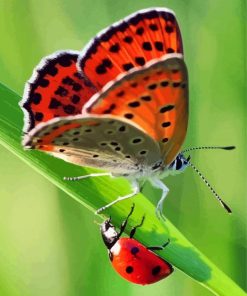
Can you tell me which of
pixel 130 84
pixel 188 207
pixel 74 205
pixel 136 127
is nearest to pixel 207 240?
pixel 188 207

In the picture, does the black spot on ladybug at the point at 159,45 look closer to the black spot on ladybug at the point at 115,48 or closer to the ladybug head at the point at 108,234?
the black spot on ladybug at the point at 115,48

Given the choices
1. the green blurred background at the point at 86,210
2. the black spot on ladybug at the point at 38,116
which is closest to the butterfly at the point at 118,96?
the black spot on ladybug at the point at 38,116

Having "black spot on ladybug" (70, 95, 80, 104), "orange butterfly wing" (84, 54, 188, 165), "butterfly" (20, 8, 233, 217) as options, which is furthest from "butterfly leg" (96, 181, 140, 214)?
"black spot on ladybug" (70, 95, 80, 104)

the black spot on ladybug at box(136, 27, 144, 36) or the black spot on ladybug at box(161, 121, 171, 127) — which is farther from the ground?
the black spot on ladybug at box(136, 27, 144, 36)

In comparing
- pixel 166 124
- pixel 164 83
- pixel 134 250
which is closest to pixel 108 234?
pixel 134 250

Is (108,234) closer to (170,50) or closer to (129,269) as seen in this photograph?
(129,269)

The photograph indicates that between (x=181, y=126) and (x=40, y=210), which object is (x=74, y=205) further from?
(x=181, y=126)

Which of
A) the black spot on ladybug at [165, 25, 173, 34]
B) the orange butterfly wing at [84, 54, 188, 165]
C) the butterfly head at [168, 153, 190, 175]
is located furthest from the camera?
the butterfly head at [168, 153, 190, 175]

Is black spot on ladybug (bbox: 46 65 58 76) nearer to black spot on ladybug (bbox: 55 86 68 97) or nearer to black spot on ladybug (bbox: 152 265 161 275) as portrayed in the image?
black spot on ladybug (bbox: 55 86 68 97)
